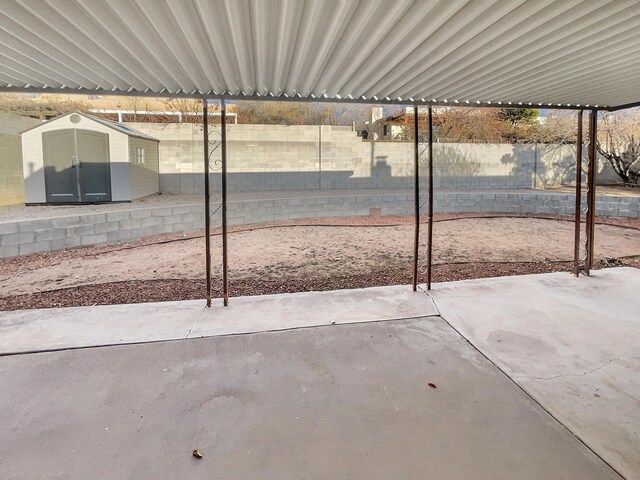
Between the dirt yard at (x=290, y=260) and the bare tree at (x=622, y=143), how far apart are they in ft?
22.9

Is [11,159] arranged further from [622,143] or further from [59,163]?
[622,143]

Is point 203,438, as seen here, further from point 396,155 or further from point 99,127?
point 396,155

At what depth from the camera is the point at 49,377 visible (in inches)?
96.7

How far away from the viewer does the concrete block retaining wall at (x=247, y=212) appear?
6629 millimetres

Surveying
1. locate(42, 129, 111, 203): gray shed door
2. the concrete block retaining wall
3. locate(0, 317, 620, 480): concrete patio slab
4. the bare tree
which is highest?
the bare tree

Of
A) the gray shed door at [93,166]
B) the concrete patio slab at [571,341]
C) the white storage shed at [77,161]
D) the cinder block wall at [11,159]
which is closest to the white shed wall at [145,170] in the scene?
the white storage shed at [77,161]

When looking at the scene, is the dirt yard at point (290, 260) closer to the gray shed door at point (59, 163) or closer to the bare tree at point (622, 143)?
the gray shed door at point (59, 163)

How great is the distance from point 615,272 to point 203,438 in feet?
17.2

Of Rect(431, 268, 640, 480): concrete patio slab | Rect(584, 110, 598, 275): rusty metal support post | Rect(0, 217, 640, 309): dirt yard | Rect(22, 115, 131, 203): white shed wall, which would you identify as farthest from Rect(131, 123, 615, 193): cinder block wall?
Rect(431, 268, 640, 480): concrete patio slab

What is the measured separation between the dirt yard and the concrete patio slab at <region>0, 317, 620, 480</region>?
1.87 meters

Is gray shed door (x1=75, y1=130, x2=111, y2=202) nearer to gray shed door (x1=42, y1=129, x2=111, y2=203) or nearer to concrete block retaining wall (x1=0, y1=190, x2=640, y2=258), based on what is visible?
gray shed door (x1=42, y1=129, x2=111, y2=203)

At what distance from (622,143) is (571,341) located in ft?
50.4

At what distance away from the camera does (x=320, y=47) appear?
2578 millimetres

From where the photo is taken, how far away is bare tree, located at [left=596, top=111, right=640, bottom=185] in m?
14.1
